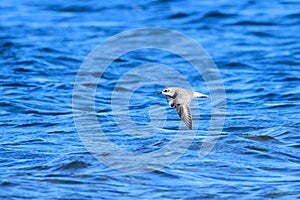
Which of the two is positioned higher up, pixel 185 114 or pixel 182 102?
pixel 182 102

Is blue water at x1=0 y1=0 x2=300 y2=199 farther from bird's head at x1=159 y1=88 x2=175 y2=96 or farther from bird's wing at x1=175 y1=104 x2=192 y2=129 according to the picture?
bird's head at x1=159 y1=88 x2=175 y2=96

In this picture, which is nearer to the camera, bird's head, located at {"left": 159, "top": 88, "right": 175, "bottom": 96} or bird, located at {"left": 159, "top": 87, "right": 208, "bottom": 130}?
bird, located at {"left": 159, "top": 87, "right": 208, "bottom": 130}

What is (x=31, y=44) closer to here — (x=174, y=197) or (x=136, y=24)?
(x=136, y=24)

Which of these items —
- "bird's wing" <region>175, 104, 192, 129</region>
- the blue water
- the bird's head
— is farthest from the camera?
the bird's head

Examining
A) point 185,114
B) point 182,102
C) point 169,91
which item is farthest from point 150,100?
point 185,114

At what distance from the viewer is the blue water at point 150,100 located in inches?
223

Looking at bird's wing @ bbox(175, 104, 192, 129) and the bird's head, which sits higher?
the bird's head

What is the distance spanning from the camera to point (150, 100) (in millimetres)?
9031

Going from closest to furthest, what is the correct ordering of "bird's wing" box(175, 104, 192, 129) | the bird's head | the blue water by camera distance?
the blue water < "bird's wing" box(175, 104, 192, 129) < the bird's head

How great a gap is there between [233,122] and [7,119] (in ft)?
8.06

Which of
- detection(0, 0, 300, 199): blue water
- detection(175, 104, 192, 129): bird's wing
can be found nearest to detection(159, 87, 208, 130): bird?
detection(175, 104, 192, 129): bird's wing

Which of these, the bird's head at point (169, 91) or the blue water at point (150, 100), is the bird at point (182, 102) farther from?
the blue water at point (150, 100)

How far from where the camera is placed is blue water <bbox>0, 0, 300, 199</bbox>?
18.6 feet

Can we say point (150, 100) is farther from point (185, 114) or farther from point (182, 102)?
point (185, 114)
